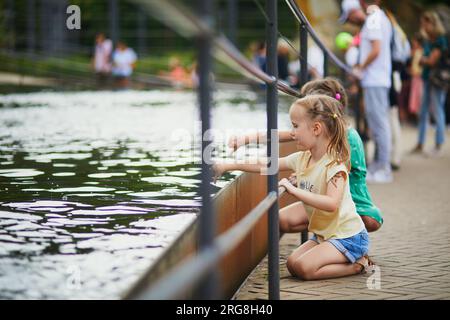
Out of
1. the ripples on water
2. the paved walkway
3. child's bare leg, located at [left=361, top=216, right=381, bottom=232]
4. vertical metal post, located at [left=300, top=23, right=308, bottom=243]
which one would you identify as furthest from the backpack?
child's bare leg, located at [left=361, top=216, right=381, bottom=232]

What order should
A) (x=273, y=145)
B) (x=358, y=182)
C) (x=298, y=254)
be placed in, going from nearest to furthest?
(x=273, y=145) → (x=298, y=254) → (x=358, y=182)

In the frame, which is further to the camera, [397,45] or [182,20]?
[397,45]

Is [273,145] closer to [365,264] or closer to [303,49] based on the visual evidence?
[365,264]

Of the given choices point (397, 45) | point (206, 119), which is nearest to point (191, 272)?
point (206, 119)

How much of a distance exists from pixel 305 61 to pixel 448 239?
4.96 feet

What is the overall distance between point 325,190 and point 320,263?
38 centimetres

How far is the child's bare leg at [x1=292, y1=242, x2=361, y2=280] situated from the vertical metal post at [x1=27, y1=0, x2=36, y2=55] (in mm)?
37141

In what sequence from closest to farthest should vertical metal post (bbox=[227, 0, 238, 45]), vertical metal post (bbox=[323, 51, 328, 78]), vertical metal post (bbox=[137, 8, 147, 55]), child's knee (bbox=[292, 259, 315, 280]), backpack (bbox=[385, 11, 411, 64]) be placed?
child's knee (bbox=[292, 259, 315, 280]) → vertical metal post (bbox=[323, 51, 328, 78]) → backpack (bbox=[385, 11, 411, 64]) → vertical metal post (bbox=[227, 0, 238, 45]) → vertical metal post (bbox=[137, 8, 147, 55])

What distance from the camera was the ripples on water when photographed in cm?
335

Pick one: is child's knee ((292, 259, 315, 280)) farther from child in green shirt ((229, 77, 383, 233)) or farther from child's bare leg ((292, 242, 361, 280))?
child in green shirt ((229, 77, 383, 233))

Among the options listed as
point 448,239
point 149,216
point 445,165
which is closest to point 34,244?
point 149,216

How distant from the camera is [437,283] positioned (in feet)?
15.4

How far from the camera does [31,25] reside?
41.7 metres
